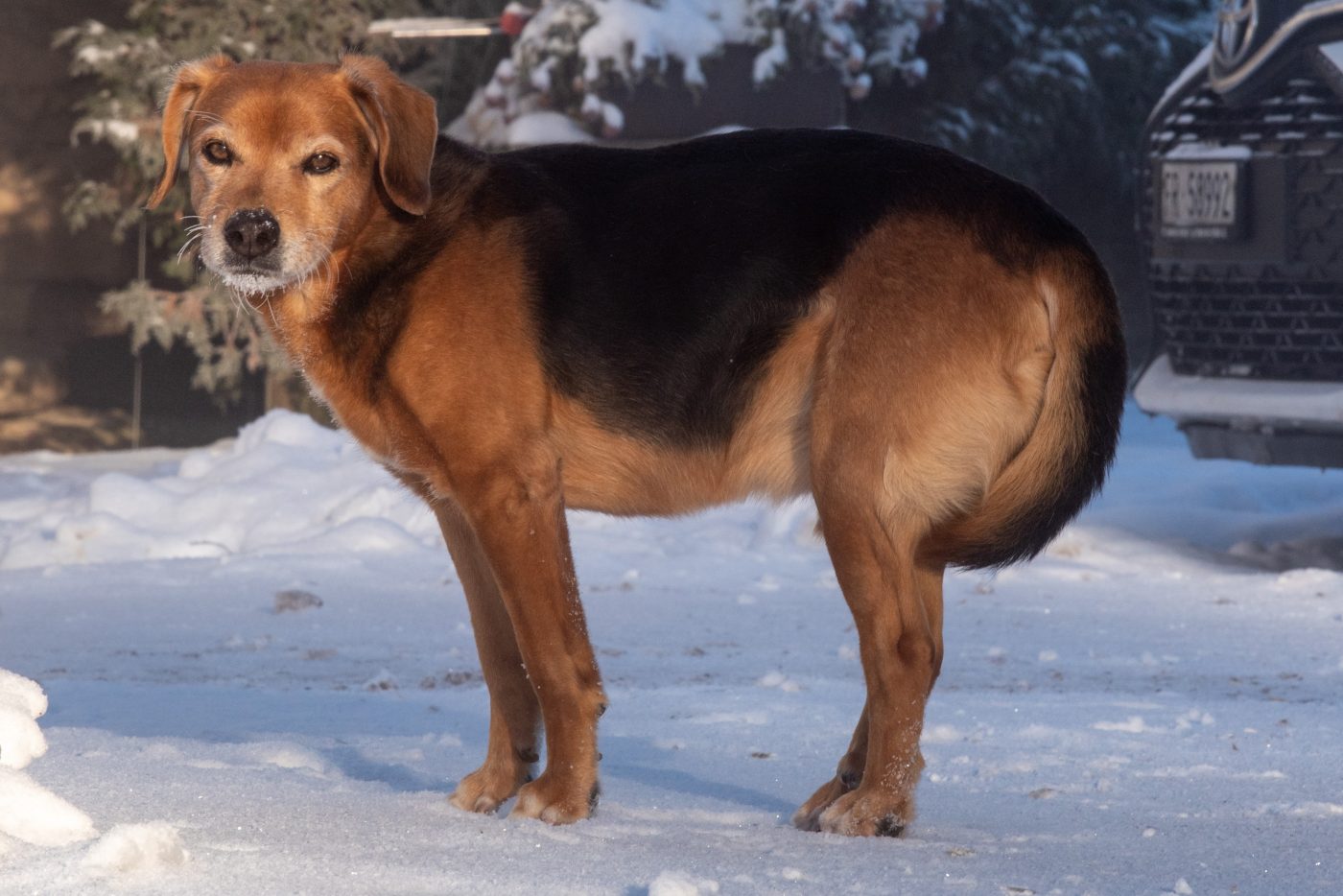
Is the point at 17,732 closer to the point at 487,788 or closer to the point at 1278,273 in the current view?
the point at 487,788

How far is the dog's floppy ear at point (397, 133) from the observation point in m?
3.52

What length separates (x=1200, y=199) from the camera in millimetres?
6438

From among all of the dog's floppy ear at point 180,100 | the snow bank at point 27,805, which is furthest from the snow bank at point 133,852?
the dog's floppy ear at point 180,100

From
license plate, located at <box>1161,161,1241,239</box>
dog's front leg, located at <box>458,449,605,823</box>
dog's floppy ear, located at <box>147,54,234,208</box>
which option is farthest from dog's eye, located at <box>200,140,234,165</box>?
license plate, located at <box>1161,161,1241,239</box>

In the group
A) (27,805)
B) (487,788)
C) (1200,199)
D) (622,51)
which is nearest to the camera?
(27,805)

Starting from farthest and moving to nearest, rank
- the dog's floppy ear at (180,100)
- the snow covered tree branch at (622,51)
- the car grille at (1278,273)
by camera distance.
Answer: the snow covered tree branch at (622,51), the car grille at (1278,273), the dog's floppy ear at (180,100)

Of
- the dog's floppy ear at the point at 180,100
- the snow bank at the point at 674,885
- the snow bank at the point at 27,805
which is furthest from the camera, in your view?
the dog's floppy ear at the point at 180,100

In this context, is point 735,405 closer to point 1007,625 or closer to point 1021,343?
point 1021,343

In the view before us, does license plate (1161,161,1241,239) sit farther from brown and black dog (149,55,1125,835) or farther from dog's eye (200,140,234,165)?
dog's eye (200,140,234,165)

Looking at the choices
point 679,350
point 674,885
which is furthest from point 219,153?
point 674,885

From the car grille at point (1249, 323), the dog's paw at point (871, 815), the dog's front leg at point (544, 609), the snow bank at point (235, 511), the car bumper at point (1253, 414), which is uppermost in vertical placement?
the dog's front leg at point (544, 609)

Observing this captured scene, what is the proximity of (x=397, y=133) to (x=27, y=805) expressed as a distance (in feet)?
4.89

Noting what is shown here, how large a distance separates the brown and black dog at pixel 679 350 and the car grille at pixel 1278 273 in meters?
2.90

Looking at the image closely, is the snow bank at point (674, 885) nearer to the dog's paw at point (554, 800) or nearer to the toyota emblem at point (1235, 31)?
the dog's paw at point (554, 800)
